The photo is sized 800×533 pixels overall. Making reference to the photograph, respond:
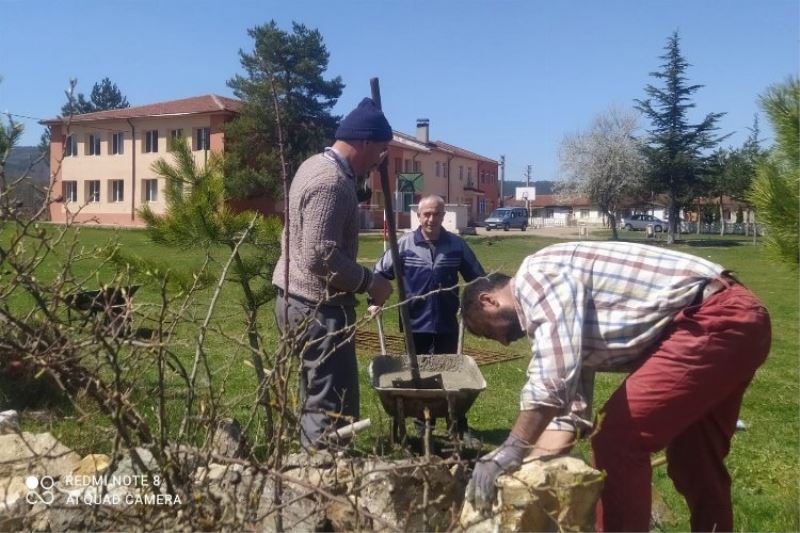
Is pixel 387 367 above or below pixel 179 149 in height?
below

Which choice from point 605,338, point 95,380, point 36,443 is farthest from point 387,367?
point 95,380

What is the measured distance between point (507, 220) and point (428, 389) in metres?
45.9

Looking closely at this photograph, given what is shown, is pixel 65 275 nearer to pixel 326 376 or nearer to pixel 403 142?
pixel 326 376

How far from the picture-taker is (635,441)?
2543 mm

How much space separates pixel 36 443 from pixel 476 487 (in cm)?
206

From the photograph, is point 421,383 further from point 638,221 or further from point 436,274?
point 638,221

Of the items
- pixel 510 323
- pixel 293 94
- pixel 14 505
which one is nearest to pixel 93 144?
pixel 293 94

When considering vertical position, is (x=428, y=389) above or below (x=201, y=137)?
below

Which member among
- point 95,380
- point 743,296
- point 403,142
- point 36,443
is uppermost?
point 403,142

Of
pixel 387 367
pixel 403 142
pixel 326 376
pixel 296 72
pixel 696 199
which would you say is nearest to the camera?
pixel 326 376

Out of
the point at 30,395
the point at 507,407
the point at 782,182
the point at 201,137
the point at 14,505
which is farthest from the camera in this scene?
the point at 201,137

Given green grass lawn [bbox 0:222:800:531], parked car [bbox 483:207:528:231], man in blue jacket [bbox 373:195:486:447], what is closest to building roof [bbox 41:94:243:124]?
parked car [bbox 483:207:528:231]

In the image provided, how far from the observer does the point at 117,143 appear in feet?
135

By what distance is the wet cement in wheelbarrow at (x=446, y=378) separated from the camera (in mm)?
4281
